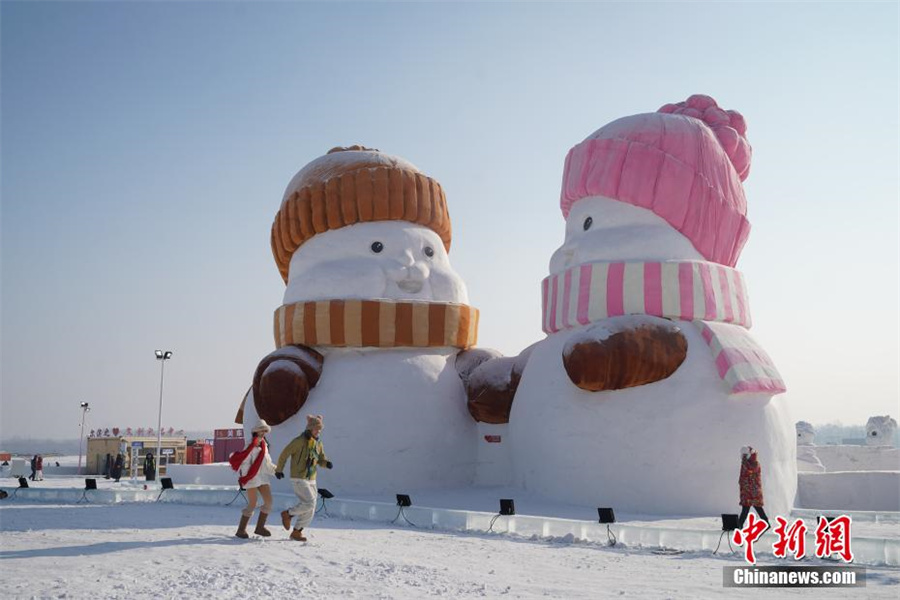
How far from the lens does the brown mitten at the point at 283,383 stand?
1115 centimetres

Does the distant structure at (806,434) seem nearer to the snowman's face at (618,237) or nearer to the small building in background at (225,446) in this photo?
the snowman's face at (618,237)

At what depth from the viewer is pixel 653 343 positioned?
30.8 feet

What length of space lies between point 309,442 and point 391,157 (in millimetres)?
6842

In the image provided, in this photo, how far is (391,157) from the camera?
12617mm

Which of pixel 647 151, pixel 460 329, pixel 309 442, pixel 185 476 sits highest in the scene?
pixel 647 151

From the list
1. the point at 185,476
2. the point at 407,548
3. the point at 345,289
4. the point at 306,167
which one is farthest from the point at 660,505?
the point at 185,476

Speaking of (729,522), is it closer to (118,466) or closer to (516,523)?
(516,523)

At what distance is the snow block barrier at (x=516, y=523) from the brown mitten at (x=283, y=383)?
1606 mm

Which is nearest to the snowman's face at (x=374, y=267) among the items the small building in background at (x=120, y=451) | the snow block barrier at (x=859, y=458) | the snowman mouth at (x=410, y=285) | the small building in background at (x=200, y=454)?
the snowman mouth at (x=410, y=285)

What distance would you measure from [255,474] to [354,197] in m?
6.09

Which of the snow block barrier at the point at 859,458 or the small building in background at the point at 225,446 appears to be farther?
the small building in background at the point at 225,446

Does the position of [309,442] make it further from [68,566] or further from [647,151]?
[647,151]

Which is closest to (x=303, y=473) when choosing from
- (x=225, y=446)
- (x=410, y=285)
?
(x=410, y=285)

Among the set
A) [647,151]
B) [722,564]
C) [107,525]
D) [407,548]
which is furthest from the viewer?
[647,151]
